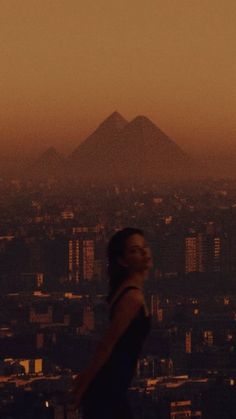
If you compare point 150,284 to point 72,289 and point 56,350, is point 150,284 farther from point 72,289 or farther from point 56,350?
point 56,350

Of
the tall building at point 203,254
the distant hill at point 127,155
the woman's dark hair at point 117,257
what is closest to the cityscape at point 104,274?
the tall building at point 203,254

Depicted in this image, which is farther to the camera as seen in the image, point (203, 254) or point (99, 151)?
point (203, 254)

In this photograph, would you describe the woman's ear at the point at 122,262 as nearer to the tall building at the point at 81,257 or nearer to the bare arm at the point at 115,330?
the bare arm at the point at 115,330

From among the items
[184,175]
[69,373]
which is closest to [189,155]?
[184,175]

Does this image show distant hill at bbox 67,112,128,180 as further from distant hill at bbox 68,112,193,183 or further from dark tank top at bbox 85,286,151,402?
dark tank top at bbox 85,286,151,402

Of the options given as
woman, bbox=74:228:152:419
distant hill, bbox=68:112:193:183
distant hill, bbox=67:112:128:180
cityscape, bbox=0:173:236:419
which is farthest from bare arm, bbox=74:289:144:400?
distant hill, bbox=67:112:128:180

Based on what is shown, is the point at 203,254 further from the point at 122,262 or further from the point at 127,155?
the point at 122,262

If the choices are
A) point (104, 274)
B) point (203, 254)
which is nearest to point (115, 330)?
point (104, 274)

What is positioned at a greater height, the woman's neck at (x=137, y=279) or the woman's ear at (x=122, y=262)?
the woman's ear at (x=122, y=262)
